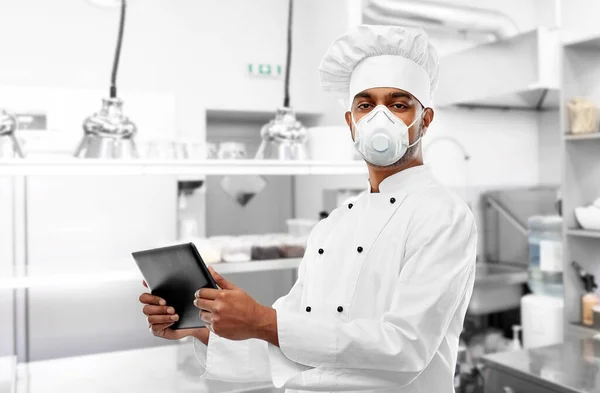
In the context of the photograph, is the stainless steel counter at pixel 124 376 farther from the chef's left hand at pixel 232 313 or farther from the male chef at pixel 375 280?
the chef's left hand at pixel 232 313

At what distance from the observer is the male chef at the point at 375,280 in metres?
1.06

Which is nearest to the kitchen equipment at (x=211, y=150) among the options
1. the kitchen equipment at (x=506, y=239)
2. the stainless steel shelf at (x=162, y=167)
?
the stainless steel shelf at (x=162, y=167)

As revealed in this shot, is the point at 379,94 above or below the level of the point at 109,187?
above

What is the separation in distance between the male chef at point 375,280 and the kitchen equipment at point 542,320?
183 cm

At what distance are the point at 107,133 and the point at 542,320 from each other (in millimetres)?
2286

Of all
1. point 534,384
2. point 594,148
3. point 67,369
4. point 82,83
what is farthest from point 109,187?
point 594,148

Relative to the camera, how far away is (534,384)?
2.11 meters

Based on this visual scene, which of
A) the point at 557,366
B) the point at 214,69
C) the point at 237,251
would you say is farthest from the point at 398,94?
the point at 214,69

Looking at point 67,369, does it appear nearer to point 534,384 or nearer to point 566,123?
point 534,384

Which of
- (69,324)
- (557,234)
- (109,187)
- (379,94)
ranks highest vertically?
(379,94)

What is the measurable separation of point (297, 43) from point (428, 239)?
2625 mm

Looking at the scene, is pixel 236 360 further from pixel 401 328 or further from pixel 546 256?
pixel 546 256

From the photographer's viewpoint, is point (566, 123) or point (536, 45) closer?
point (566, 123)

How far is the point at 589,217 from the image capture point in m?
2.67
